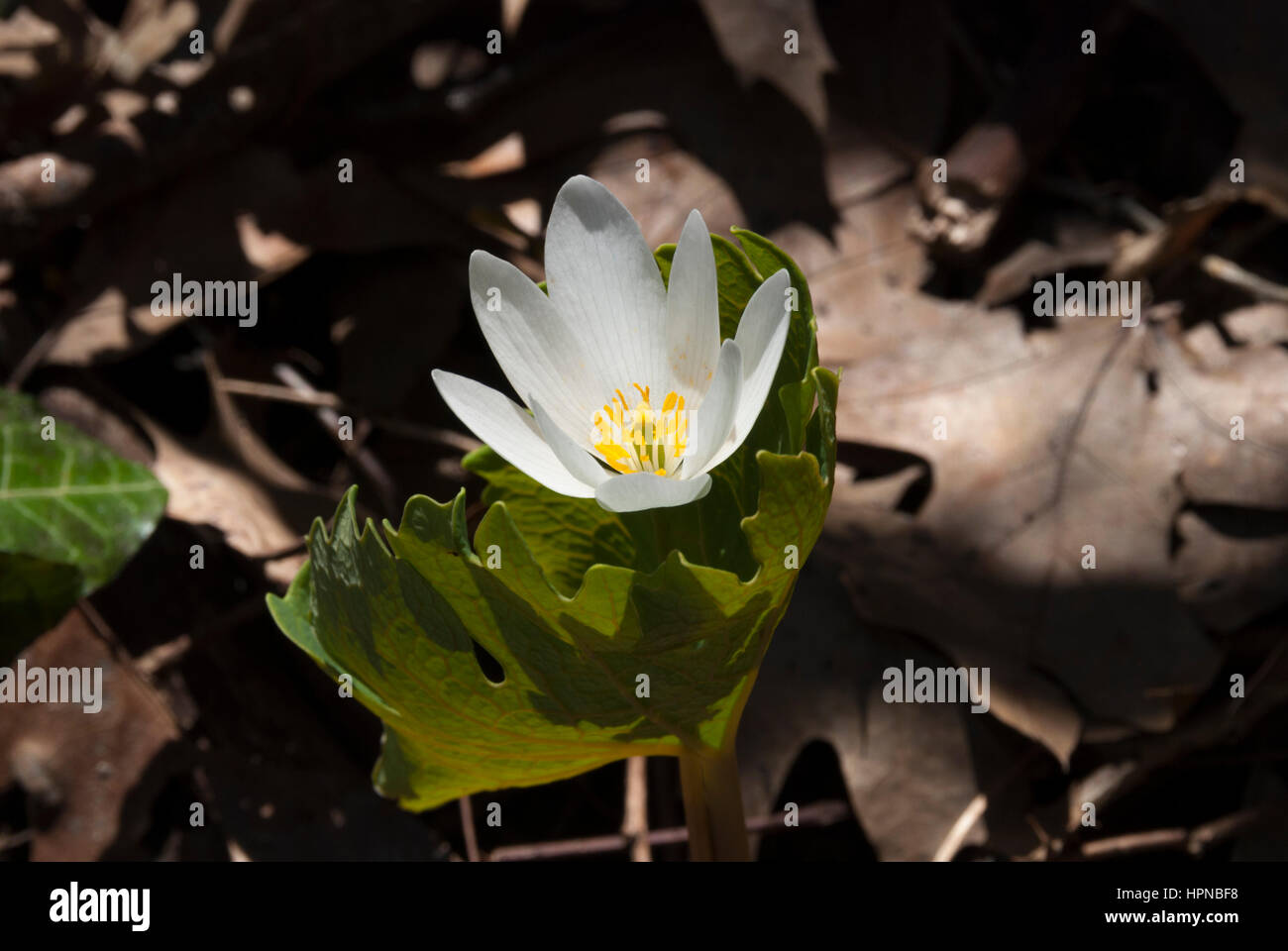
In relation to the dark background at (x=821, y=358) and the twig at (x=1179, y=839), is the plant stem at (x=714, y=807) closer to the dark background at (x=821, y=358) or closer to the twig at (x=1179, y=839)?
the dark background at (x=821, y=358)

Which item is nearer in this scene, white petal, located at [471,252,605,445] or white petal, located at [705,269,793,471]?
white petal, located at [705,269,793,471]

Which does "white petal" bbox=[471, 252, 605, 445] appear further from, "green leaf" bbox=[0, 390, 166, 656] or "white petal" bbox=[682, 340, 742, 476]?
"green leaf" bbox=[0, 390, 166, 656]

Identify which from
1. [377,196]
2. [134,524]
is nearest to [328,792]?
[134,524]

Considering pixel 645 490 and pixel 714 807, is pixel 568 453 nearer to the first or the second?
pixel 645 490

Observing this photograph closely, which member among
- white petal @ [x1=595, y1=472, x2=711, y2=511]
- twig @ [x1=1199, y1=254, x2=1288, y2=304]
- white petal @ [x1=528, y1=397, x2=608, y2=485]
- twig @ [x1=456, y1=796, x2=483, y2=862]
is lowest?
twig @ [x1=456, y1=796, x2=483, y2=862]

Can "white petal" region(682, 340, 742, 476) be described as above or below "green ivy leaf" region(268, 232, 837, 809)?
above

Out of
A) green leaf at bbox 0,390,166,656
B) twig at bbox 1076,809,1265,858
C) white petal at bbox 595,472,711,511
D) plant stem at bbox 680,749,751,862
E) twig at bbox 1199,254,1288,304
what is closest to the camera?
white petal at bbox 595,472,711,511

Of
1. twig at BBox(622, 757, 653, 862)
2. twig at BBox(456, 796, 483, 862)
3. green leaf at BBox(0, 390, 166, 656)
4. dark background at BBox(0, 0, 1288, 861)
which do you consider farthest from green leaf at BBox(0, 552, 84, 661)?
twig at BBox(622, 757, 653, 862)

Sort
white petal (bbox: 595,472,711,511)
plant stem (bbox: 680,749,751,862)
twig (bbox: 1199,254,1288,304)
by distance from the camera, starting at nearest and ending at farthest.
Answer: white petal (bbox: 595,472,711,511), plant stem (bbox: 680,749,751,862), twig (bbox: 1199,254,1288,304)
